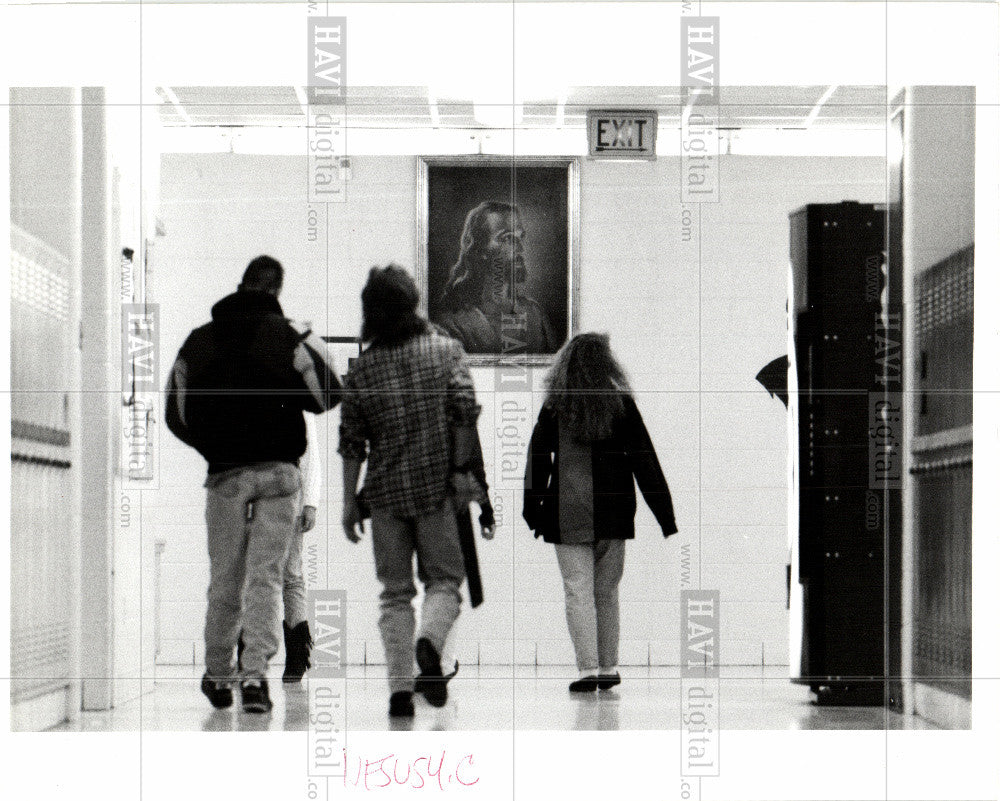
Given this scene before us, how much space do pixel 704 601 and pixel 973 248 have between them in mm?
1493

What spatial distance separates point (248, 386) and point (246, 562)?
1.93 ft

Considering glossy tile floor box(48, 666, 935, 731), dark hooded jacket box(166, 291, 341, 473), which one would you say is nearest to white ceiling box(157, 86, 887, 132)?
dark hooded jacket box(166, 291, 341, 473)

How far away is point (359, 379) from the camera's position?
6012mm

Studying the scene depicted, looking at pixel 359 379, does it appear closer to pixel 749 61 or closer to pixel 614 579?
pixel 614 579

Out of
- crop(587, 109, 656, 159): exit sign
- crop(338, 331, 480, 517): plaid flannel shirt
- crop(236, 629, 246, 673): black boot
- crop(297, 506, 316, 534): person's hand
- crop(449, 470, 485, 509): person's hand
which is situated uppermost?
crop(587, 109, 656, 159): exit sign

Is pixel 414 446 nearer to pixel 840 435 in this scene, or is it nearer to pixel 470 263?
pixel 470 263

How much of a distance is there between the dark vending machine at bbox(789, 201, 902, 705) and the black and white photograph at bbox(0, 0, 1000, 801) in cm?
3

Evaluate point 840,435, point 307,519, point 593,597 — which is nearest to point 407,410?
point 307,519

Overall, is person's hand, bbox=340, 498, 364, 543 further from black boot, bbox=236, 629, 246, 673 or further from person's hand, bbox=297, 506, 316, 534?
black boot, bbox=236, 629, 246, 673

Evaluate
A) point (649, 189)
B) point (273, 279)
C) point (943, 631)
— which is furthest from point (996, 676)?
point (273, 279)

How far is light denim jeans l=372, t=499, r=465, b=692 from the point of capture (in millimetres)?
6008

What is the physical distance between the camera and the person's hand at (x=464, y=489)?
19.7ft

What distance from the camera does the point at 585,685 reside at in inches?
237

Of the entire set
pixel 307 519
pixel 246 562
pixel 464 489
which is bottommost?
pixel 246 562
